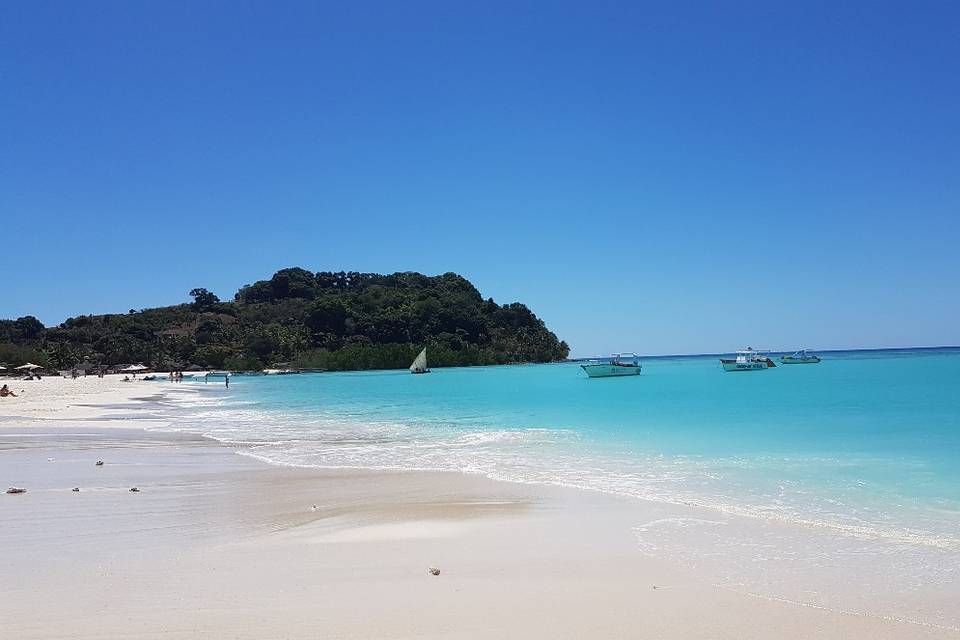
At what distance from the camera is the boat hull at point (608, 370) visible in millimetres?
79375

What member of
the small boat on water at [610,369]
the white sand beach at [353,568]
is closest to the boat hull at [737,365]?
the small boat on water at [610,369]

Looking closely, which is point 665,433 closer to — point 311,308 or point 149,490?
point 149,490

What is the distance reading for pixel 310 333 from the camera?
13625cm

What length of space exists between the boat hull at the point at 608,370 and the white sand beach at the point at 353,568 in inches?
2722

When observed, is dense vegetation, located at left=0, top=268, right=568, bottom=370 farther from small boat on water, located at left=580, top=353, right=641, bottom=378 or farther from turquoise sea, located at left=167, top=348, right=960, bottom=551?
turquoise sea, located at left=167, top=348, right=960, bottom=551

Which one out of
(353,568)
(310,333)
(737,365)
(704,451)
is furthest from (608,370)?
(353,568)

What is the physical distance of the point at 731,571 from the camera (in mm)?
6180

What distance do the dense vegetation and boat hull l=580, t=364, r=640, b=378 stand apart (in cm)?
5772

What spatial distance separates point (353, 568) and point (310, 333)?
13379 centimetres

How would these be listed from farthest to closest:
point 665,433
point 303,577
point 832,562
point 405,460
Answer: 1. point 665,433
2. point 405,460
3. point 832,562
4. point 303,577

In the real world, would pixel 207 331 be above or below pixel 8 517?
above

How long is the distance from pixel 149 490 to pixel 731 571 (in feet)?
27.0

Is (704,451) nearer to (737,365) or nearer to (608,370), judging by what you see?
(608,370)

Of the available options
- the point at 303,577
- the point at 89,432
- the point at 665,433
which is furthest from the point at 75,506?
the point at 665,433
